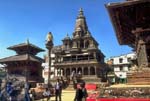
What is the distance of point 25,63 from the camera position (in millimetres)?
52469

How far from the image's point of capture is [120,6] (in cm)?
1600

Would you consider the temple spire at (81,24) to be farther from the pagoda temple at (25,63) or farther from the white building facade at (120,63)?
the white building facade at (120,63)

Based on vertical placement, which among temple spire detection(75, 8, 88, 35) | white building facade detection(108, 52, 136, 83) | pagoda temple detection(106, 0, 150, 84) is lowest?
pagoda temple detection(106, 0, 150, 84)

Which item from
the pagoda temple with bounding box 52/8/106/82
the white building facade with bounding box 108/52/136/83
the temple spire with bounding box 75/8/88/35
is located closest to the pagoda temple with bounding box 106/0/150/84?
the pagoda temple with bounding box 52/8/106/82

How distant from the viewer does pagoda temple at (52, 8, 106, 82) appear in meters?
64.9

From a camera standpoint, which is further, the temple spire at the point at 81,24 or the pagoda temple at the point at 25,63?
the temple spire at the point at 81,24

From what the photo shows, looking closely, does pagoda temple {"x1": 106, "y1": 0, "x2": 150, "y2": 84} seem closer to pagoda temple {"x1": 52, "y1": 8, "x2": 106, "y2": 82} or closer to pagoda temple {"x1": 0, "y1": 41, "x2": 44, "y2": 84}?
pagoda temple {"x1": 0, "y1": 41, "x2": 44, "y2": 84}

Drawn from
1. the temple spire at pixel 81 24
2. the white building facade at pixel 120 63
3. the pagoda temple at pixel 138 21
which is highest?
the temple spire at pixel 81 24

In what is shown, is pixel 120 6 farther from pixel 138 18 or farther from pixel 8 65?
pixel 8 65

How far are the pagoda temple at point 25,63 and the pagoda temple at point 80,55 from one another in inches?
401

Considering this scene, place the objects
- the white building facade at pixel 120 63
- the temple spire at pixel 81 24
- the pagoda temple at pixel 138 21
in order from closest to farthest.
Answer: the pagoda temple at pixel 138 21, the temple spire at pixel 81 24, the white building facade at pixel 120 63

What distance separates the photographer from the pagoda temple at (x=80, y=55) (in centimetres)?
6494

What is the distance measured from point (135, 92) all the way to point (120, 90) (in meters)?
0.64

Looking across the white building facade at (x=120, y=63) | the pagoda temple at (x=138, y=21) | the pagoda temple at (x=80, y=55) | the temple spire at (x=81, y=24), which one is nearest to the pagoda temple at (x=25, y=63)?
the pagoda temple at (x=80, y=55)
